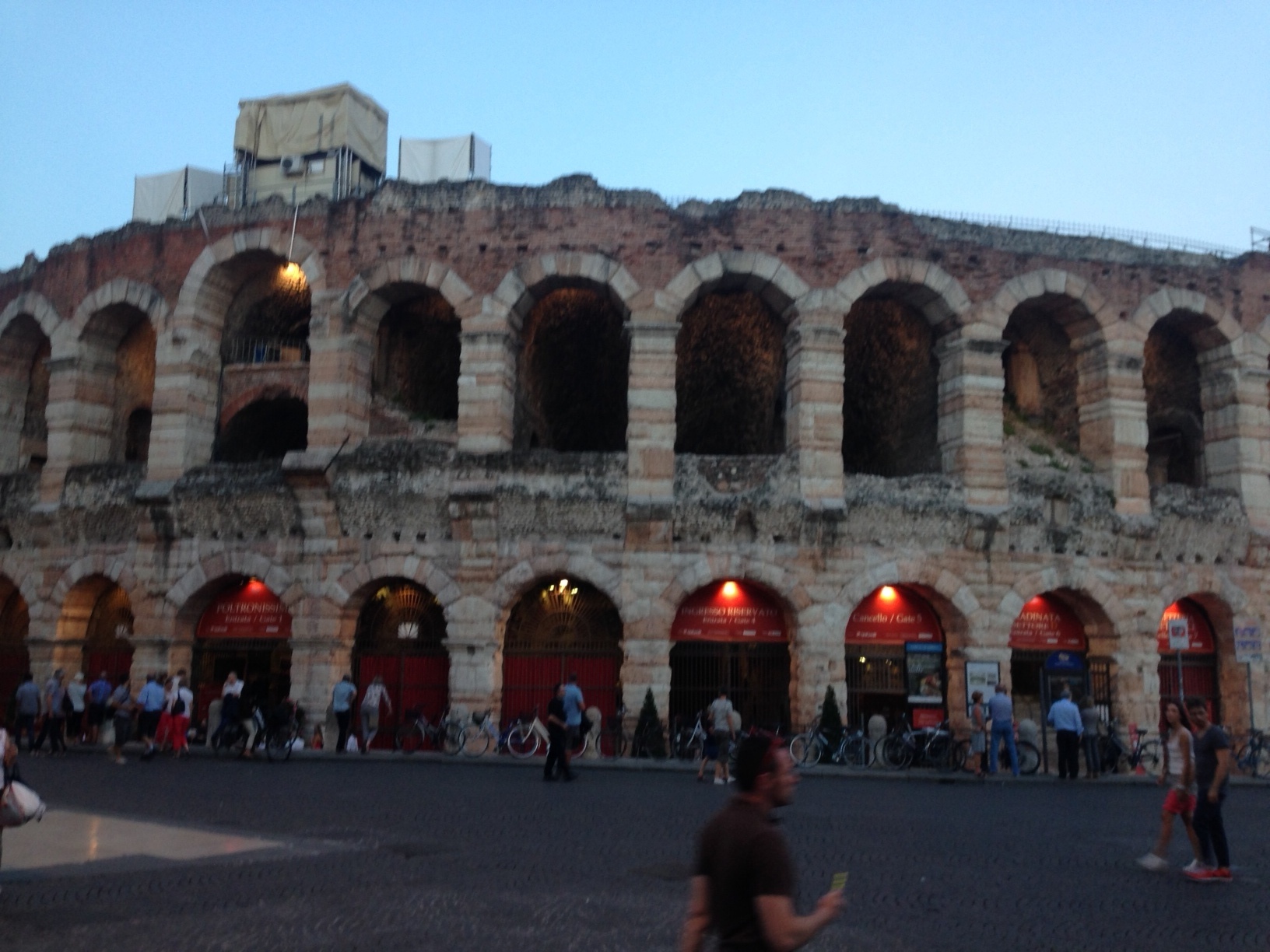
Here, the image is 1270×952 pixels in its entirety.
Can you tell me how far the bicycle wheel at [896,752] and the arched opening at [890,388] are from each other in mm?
5163

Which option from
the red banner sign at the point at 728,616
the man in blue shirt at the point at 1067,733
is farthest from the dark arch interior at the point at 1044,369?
the red banner sign at the point at 728,616

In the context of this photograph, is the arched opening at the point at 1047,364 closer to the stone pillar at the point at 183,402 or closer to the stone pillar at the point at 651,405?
the stone pillar at the point at 651,405

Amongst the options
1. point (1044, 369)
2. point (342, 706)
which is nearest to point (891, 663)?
point (1044, 369)

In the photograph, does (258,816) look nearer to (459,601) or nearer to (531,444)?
(459,601)

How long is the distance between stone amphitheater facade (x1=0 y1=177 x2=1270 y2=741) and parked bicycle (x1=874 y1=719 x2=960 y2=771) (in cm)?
138

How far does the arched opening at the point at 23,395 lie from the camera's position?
22.7 metres

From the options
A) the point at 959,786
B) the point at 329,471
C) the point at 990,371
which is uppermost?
the point at 990,371

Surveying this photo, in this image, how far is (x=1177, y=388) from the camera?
2142cm

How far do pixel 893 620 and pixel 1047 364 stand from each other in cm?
624

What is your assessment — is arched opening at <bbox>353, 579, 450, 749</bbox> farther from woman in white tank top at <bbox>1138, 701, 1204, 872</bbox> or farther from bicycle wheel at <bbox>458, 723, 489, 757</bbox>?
woman in white tank top at <bbox>1138, 701, 1204, 872</bbox>

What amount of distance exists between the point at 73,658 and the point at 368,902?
16.4 m

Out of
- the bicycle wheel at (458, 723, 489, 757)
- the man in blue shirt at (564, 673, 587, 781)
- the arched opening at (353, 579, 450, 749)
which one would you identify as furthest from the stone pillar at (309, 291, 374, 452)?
the man in blue shirt at (564, 673, 587, 781)

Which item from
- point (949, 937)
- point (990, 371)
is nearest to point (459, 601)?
point (990, 371)

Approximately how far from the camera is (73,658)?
67.8 feet
